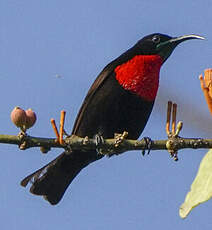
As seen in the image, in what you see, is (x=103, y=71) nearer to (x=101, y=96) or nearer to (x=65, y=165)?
(x=101, y=96)

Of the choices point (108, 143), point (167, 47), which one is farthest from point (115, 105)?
point (108, 143)

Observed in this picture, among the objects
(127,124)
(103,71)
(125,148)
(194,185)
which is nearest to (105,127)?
(127,124)

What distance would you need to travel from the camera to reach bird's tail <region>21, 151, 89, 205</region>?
4.52 meters

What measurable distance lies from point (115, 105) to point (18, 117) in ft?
6.06

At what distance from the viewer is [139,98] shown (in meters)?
4.41

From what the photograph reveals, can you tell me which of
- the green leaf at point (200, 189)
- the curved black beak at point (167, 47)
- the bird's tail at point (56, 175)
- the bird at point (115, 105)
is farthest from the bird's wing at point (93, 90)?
the green leaf at point (200, 189)

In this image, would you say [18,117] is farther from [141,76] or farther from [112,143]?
[141,76]

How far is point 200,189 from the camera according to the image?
1.92m

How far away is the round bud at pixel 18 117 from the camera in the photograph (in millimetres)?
2605

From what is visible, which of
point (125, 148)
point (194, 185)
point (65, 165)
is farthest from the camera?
point (65, 165)

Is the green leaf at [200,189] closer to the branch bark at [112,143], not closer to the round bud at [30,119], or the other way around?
the branch bark at [112,143]

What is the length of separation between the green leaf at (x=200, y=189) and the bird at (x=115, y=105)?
7.48 feet

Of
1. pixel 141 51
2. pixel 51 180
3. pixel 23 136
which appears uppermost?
pixel 141 51

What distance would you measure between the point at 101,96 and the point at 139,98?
12.2 inches
